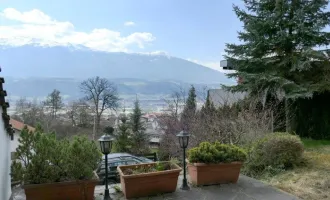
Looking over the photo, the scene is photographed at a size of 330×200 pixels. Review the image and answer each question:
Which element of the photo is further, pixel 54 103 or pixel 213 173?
pixel 54 103

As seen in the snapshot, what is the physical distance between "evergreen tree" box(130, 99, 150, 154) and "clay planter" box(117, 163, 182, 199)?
50.0 ft

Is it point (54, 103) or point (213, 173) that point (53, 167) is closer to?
point (213, 173)

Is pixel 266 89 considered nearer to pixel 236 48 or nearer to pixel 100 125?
pixel 236 48

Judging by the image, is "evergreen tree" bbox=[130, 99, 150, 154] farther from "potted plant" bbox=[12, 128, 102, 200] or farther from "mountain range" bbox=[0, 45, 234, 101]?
"mountain range" bbox=[0, 45, 234, 101]

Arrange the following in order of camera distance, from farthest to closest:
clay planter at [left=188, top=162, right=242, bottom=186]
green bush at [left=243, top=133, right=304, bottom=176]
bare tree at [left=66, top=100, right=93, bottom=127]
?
bare tree at [left=66, top=100, right=93, bottom=127], green bush at [left=243, top=133, right=304, bottom=176], clay planter at [left=188, top=162, right=242, bottom=186]

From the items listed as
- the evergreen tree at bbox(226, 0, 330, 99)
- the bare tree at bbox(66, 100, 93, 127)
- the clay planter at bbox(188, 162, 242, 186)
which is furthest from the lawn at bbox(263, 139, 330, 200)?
the bare tree at bbox(66, 100, 93, 127)

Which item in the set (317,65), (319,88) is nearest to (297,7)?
(317,65)

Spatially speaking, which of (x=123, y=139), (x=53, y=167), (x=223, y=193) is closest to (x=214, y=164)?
(x=223, y=193)

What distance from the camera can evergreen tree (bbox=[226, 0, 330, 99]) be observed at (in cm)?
Result: 1105

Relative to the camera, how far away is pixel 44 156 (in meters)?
4.29

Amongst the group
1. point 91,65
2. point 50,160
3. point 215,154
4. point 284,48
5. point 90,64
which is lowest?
point 215,154

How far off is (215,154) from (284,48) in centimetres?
810

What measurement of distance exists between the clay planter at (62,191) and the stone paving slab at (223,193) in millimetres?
513

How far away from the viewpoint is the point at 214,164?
5520 millimetres
